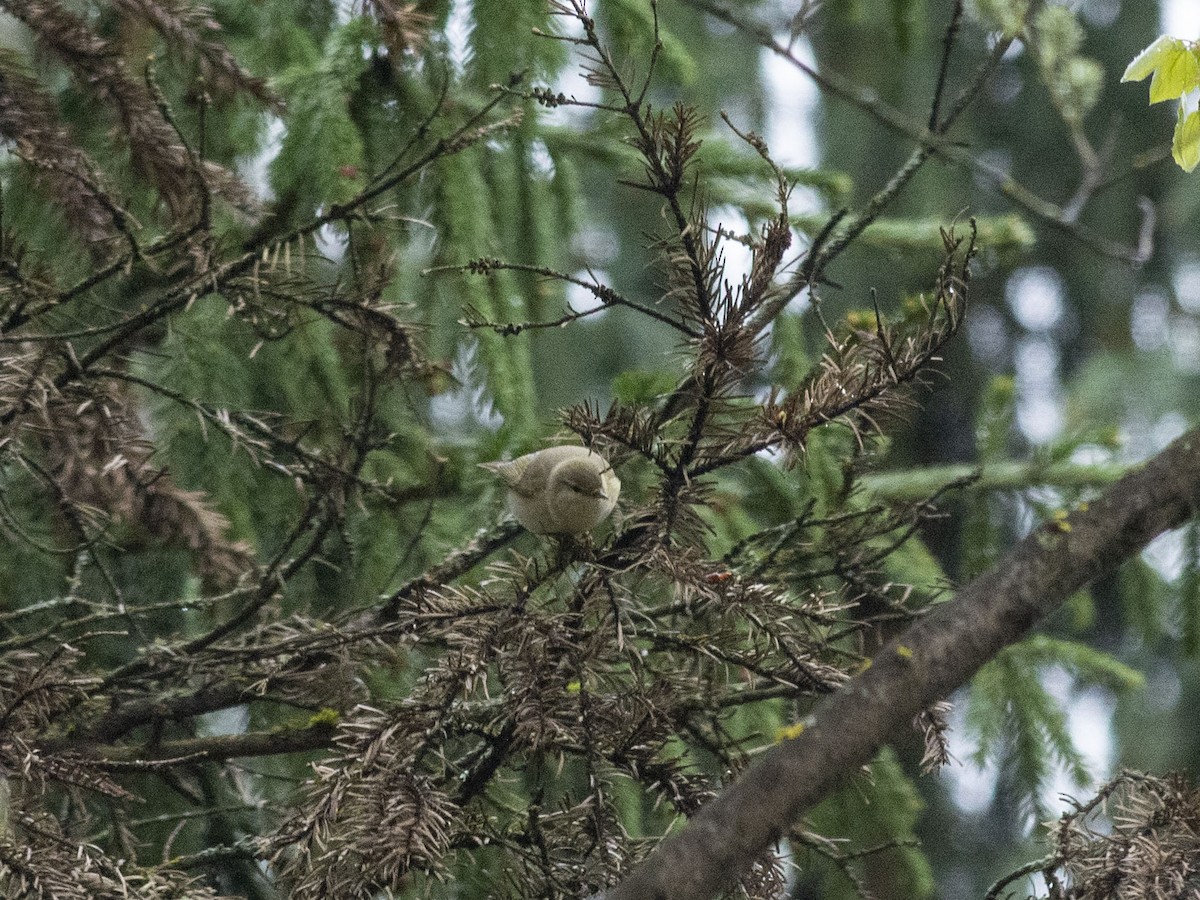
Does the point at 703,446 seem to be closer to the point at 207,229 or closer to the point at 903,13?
the point at 207,229

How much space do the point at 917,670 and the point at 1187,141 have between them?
0.67 metres

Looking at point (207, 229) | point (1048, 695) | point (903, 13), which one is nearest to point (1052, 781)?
point (1048, 695)

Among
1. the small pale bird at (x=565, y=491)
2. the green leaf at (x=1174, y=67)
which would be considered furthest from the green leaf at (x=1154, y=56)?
the small pale bird at (x=565, y=491)

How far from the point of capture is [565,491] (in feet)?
4.55

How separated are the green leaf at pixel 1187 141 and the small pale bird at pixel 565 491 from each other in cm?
66

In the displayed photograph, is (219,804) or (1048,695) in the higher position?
(1048,695)

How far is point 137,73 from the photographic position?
81.6 inches

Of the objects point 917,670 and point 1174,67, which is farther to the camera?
point 1174,67

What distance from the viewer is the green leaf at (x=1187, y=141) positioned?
1.39 metres

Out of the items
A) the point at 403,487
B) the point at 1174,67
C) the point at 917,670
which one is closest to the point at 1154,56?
the point at 1174,67

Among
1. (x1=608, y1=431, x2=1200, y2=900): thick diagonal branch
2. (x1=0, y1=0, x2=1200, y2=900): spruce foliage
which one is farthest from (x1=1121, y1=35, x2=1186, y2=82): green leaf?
(x1=608, y1=431, x2=1200, y2=900): thick diagonal branch

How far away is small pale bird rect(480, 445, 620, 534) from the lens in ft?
4.54

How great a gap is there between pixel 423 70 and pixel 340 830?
1302 mm

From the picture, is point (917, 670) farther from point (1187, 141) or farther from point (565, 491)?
point (1187, 141)
